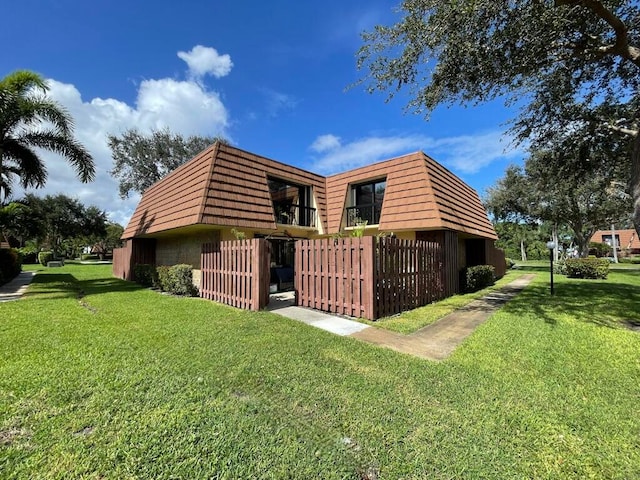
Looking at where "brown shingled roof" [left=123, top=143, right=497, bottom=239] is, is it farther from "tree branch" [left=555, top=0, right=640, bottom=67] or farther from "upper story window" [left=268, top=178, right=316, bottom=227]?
"tree branch" [left=555, top=0, right=640, bottom=67]

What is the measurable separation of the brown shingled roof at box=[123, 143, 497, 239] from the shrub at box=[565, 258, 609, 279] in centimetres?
779

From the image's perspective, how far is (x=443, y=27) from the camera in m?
6.77

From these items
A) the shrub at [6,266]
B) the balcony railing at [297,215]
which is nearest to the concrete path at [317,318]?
the balcony railing at [297,215]

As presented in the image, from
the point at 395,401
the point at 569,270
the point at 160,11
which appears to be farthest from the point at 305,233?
the point at 569,270

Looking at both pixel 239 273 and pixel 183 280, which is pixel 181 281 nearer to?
pixel 183 280

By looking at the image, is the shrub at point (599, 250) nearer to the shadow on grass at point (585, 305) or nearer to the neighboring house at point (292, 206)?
the neighboring house at point (292, 206)

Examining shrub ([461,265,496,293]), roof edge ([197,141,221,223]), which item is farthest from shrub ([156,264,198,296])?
shrub ([461,265,496,293])

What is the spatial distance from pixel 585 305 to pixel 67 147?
21.0 metres

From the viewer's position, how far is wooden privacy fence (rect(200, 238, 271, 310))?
A: 8406 millimetres

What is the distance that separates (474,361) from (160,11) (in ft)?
43.5

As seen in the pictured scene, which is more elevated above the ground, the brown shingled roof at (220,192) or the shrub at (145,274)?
the brown shingled roof at (220,192)

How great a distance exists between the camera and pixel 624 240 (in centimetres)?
6016

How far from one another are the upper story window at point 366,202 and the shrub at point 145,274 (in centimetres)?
978

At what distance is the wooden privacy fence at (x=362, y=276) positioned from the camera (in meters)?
7.50
